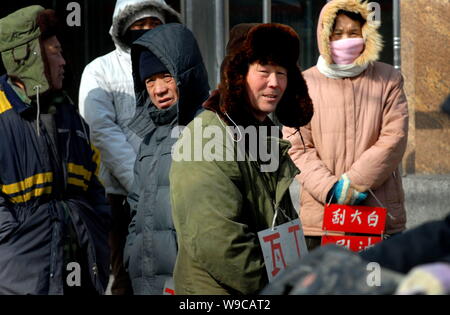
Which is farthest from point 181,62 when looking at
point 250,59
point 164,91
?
point 250,59

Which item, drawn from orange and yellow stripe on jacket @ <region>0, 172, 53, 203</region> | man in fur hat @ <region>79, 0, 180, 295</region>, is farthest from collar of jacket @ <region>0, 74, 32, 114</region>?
man in fur hat @ <region>79, 0, 180, 295</region>

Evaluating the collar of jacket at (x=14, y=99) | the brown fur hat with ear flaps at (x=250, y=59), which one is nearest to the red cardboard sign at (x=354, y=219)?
the brown fur hat with ear flaps at (x=250, y=59)

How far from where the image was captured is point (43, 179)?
189 inches

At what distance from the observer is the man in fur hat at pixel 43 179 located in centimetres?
474

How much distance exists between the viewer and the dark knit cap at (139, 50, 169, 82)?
5.05 metres

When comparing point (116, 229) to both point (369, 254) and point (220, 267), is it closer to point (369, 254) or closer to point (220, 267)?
point (220, 267)

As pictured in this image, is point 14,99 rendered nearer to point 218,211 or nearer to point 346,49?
point 218,211

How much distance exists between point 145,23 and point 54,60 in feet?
4.52

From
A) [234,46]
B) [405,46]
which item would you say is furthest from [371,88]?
[405,46]

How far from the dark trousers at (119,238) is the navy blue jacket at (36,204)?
119 centimetres

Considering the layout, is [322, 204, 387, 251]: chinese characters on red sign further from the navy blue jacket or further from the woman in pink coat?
the navy blue jacket

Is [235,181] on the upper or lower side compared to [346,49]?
lower

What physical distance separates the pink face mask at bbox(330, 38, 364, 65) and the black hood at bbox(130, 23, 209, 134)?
118cm
